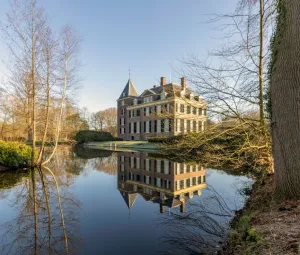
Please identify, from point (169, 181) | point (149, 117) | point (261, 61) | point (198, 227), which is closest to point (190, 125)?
point (169, 181)

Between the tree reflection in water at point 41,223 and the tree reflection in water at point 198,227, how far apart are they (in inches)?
66.1

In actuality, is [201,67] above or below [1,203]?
above

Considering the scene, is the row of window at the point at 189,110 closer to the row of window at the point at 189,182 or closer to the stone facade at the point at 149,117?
the stone facade at the point at 149,117

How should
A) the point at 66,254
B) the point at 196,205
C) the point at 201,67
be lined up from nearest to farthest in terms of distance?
the point at 66,254 → the point at 196,205 → the point at 201,67

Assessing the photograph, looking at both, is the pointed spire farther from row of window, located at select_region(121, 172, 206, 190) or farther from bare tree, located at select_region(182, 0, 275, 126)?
Result: bare tree, located at select_region(182, 0, 275, 126)

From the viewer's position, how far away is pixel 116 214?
454 cm

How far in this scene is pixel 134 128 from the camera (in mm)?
34375

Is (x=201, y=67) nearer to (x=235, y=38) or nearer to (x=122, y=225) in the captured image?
(x=235, y=38)

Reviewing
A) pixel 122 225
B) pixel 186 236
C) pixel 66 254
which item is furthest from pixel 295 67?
pixel 66 254

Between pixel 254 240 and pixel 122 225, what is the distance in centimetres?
244

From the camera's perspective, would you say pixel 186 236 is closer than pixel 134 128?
Yes

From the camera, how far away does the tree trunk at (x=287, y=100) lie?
11.3 feet

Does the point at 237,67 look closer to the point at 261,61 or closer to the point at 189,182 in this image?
the point at 261,61

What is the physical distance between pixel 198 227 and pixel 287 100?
2.88m
